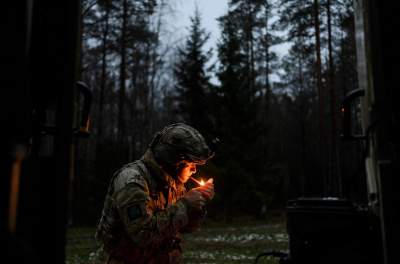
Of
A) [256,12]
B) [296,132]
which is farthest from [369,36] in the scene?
[296,132]

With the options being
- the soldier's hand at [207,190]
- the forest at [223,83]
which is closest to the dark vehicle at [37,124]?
the soldier's hand at [207,190]

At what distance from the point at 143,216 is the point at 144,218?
0.02 m

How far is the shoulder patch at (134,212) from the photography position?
111 inches

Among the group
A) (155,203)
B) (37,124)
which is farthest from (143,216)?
(37,124)

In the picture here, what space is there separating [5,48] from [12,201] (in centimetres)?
62

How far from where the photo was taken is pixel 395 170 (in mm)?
2107

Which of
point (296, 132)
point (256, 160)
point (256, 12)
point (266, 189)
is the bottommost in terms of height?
point (266, 189)

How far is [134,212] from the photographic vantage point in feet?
9.31

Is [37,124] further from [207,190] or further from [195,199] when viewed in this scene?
[207,190]

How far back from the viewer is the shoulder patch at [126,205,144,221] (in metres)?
2.83

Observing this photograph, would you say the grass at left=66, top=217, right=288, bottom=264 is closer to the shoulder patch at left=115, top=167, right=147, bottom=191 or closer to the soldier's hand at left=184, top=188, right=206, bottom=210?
the soldier's hand at left=184, top=188, right=206, bottom=210

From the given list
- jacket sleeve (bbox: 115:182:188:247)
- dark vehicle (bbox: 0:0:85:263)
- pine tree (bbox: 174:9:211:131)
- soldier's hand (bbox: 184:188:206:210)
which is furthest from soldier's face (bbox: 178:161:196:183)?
pine tree (bbox: 174:9:211:131)

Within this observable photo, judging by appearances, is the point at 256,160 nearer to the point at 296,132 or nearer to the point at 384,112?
the point at 296,132

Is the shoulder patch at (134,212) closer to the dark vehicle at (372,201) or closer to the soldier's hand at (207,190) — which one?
the soldier's hand at (207,190)
